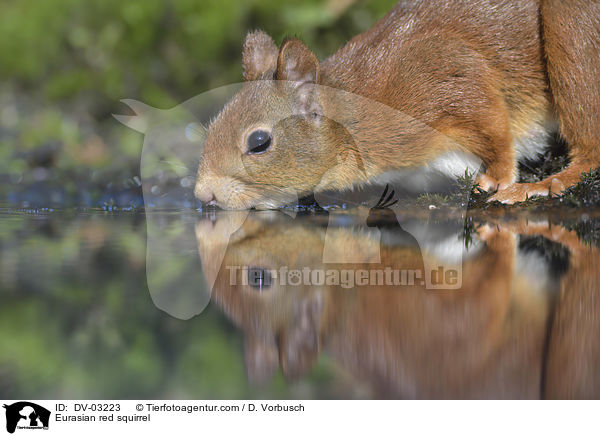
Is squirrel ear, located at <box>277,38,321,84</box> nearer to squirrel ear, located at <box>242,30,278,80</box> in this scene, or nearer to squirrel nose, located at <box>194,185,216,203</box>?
squirrel ear, located at <box>242,30,278,80</box>

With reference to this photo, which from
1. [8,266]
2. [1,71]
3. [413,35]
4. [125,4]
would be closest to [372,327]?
[8,266]

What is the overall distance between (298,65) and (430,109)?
61cm

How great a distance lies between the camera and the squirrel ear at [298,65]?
2453mm

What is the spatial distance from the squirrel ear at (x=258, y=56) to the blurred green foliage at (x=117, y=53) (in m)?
1.38

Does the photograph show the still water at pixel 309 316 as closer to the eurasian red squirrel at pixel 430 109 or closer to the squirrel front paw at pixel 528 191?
the squirrel front paw at pixel 528 191

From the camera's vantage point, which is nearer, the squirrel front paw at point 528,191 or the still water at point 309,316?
the still water at point 309,316

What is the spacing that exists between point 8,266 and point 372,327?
108cm

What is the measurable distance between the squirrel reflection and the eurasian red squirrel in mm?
930

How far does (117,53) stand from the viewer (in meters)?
4.64

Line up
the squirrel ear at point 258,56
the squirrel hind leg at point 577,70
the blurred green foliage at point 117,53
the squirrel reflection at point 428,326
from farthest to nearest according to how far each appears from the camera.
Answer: the blurred green foliage at point 117,53
the squirrel ear at point 258,56
the squirrel hind leg at point 577,70
the squirrel reflection at point 428,326

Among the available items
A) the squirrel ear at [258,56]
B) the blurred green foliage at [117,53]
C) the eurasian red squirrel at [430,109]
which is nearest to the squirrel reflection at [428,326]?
the eurasian red squirrel at [430,109]
